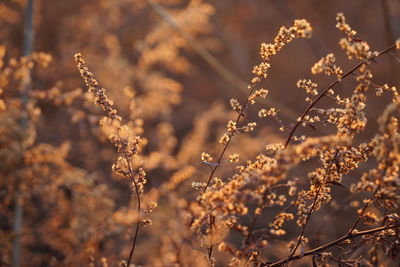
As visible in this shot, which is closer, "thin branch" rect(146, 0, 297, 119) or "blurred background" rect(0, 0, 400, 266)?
"blurred background" rect(0, 0, 400, 266)

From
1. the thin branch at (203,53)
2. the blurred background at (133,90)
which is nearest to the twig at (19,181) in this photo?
the blurred background at (133,90)

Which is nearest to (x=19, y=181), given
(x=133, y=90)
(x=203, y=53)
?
(x=133, y=90)

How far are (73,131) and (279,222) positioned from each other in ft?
15.0

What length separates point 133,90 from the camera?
8.77 feet

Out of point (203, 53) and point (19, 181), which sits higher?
point (203, 53)

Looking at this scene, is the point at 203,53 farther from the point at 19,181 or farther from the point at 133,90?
the point at 19,181

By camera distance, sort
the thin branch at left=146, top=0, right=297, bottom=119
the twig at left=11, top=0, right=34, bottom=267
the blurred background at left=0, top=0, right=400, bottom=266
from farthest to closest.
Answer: the thin branch at left=146, top=0, right=297, bottom=119
the blurred background at left=0, top=0, right=400, bottom=266
the twig at left=11, top=0, right=34, bottom=267

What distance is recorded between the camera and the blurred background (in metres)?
2.72

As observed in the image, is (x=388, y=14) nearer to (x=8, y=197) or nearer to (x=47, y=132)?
(x=8, y=197)

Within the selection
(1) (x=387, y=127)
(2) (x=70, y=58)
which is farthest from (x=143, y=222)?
(2) (x=70, y=58)

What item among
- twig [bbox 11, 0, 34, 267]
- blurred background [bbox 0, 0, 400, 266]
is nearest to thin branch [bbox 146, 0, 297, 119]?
blurred background [bbox 0, 0, 400, 266]

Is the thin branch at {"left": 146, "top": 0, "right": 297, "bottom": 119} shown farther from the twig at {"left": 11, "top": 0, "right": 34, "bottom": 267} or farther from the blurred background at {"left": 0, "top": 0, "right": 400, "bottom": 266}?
the twig at {"left": 11, "top": 0, "right": 34, "bottom": 267}

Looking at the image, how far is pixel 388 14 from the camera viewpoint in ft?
7.25

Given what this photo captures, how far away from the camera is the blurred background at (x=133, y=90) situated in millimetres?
2723
